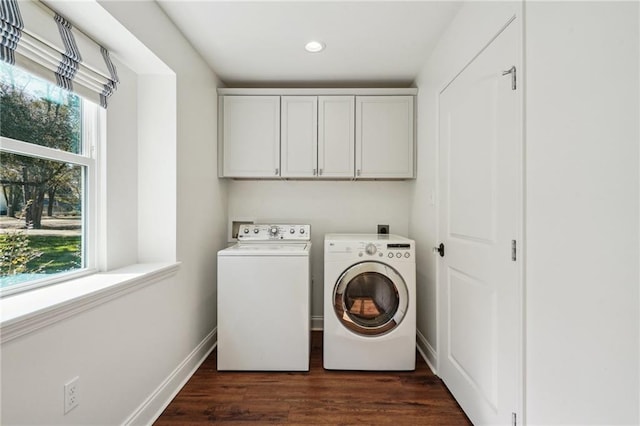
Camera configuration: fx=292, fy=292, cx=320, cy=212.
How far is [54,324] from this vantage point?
3.43ft

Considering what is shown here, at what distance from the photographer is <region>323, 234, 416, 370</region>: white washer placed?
2.10 metres

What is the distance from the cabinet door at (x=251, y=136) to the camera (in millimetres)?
2559

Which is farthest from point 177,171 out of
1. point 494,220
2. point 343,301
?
point 494,220

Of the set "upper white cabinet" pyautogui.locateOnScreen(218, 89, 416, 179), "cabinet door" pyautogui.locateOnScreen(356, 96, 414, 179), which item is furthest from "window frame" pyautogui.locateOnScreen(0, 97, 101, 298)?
"cabinet door" pyautogui.locateOnScreen(356, 96, 414, 179)

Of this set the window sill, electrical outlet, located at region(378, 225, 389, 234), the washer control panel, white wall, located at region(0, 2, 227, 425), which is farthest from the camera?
electrical outlet, located at region(378, 225, 389, 234)

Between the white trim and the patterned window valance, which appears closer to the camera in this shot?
the patterned window valance

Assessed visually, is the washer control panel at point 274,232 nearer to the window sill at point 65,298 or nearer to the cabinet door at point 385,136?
the cabinet door at point 385,136

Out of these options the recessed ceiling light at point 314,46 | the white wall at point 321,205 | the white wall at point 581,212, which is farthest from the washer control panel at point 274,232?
the white wall at point 581,212

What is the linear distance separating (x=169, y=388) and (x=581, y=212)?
86.0 inches

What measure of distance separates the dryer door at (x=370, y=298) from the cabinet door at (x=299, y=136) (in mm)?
980

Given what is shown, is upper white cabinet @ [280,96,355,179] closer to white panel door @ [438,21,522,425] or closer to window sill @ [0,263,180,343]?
white panel door @ [438,21,522,425]

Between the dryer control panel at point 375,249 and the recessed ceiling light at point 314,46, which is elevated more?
the recessed ceiling light at point 314,46

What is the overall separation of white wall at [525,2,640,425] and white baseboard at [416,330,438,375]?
1.01 metres

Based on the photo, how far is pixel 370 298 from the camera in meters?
2.14
